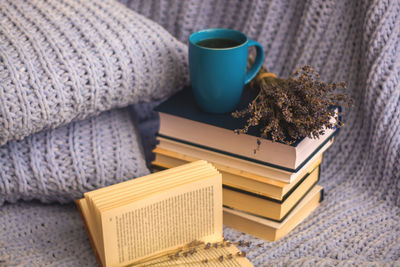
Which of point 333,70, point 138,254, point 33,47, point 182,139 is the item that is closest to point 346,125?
point 333,70

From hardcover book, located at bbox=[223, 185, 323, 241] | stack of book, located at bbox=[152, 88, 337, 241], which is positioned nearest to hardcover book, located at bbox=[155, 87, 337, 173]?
stack of book, located at bbox=[152, 88, 337, 241]

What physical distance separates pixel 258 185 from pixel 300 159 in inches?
3.4

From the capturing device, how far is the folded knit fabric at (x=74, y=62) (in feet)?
2.27

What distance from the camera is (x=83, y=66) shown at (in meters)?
0.74

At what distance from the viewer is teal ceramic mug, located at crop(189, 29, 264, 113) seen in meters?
0.75

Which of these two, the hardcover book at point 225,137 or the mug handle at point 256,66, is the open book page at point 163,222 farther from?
the mug handle at point 256,66

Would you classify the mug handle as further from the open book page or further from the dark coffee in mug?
the open book page

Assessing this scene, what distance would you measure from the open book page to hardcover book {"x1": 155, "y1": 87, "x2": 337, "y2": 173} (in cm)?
9

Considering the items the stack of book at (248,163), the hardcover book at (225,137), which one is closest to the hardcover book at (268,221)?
the stack of book at (248,163)

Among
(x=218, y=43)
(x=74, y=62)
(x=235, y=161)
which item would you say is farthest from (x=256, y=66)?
(x=74, y=62)

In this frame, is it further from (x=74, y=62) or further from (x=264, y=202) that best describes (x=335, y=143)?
(x=74, y=62)

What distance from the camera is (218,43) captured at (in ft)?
2.67

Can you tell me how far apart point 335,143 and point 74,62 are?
1.88 ft

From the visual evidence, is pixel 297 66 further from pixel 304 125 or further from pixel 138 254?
pixel 138 254
